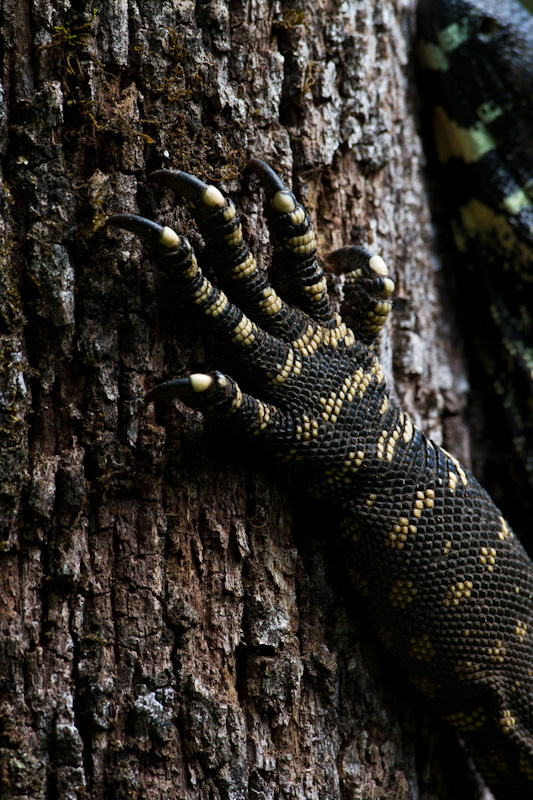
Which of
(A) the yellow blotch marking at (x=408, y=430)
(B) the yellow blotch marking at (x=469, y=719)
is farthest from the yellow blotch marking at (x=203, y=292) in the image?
(B) the yellow blotch marking at (x=469, y=719)

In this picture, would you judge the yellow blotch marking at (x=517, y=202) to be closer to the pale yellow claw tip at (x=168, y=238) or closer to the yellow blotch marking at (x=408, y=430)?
the yellow blotch marking at (x=408, y=430)

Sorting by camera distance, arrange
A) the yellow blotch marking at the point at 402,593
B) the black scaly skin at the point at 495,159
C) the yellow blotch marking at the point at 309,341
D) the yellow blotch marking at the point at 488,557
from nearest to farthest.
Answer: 1. the yellow blotch marking at the point at 309,341
2. the yellow blotch marking at the point at 402,593
3. the yellow blotch marking at the point at 488,557
4. the black scaly skin at the point at 495,159

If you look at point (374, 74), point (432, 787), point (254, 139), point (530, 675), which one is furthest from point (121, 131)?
point (432, 787)

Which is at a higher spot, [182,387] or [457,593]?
[182,387]

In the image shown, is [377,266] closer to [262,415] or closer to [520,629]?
[262,415]

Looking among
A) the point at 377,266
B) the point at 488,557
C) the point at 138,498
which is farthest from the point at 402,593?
the point at 377,266

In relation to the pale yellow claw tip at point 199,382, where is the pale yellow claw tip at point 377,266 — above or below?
above

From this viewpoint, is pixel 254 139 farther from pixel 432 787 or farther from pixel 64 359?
pixel 432 787
